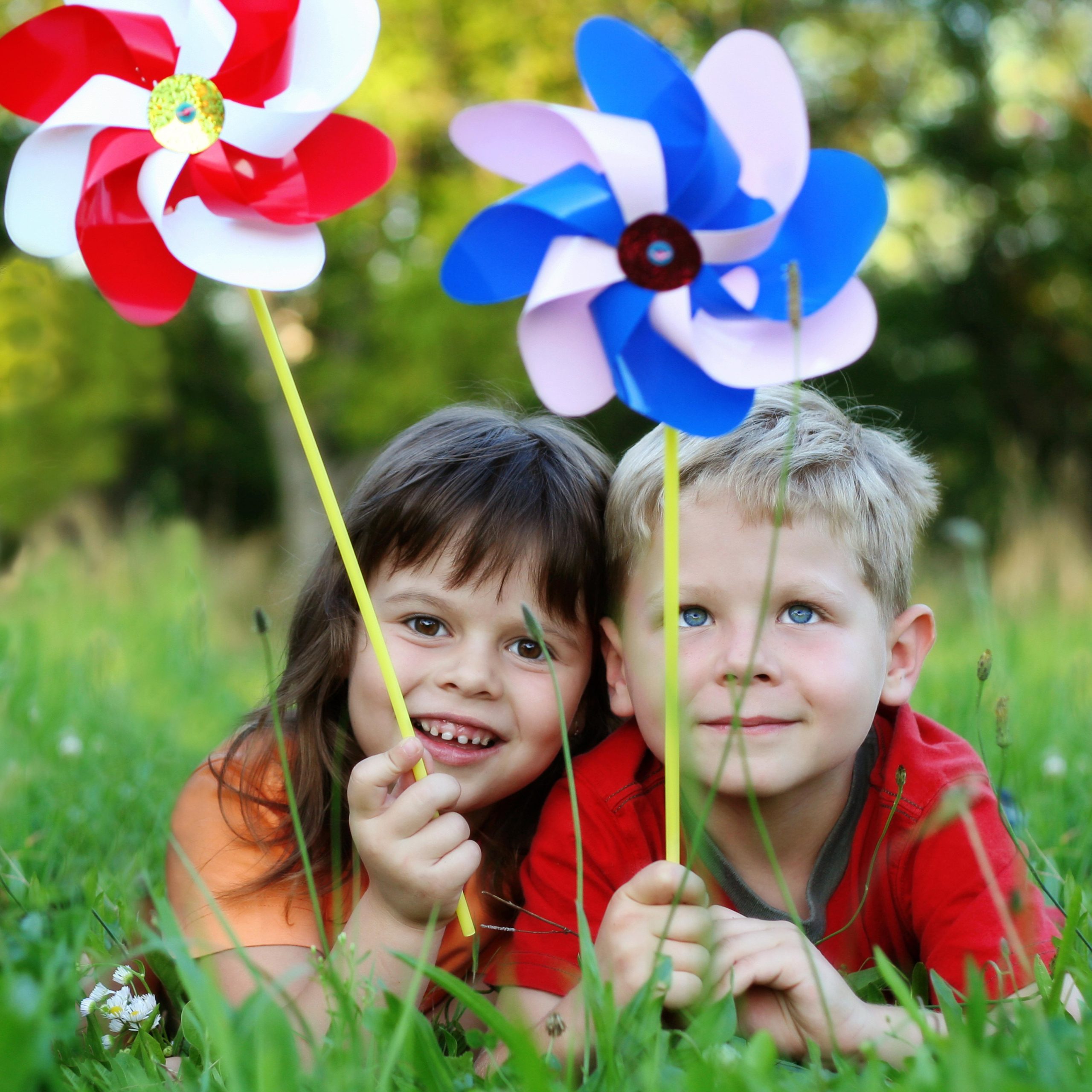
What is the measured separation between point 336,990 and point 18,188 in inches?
40.1

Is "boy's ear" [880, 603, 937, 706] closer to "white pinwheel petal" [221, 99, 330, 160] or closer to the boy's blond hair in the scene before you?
the boy's blond hair

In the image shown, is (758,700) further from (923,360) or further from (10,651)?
(923,360)

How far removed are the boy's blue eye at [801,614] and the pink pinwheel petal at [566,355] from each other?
0.39 meters

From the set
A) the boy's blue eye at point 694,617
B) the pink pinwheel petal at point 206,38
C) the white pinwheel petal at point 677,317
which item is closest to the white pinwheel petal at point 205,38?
the pink pinwheel petal at point 206,38

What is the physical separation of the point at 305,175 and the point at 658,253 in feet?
1.62

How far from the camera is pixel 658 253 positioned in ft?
4.36

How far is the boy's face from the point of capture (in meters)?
1.50

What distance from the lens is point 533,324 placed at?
1.32m

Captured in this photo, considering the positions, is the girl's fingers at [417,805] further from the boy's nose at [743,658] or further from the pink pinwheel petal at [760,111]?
the pink pinwheel petal at [760,111]

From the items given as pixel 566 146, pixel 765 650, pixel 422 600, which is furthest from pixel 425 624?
pixel 566 146

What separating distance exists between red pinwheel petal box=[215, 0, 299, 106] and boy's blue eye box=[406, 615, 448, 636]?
0.72 metres

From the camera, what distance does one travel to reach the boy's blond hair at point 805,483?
1.59 m

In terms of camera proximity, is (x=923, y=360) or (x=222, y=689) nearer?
(x=222, y=689)

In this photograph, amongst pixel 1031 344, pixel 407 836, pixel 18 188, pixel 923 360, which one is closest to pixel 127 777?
pixel 407 836
